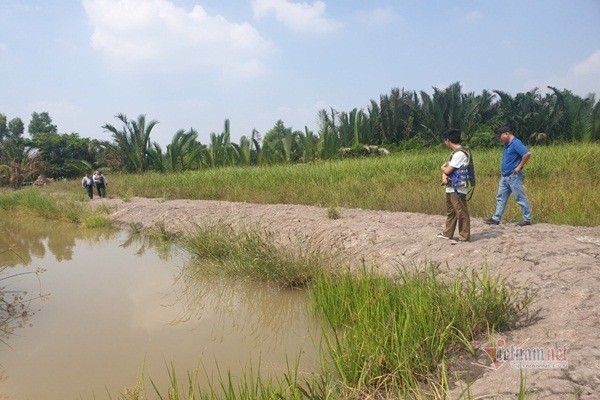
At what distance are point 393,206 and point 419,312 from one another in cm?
506

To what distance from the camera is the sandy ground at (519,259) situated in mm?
2096

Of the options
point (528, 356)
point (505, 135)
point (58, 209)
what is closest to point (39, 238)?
point (58, 209)

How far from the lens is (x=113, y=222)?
33.9 feet

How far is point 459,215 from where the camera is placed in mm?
4359

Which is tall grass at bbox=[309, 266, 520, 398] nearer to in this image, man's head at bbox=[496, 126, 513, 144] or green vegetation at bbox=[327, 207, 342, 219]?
man's head at bbox=[496, 126, 513, 144]

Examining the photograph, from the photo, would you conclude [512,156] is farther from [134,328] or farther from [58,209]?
[58,209]

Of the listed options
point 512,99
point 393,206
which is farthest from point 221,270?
point 512,99

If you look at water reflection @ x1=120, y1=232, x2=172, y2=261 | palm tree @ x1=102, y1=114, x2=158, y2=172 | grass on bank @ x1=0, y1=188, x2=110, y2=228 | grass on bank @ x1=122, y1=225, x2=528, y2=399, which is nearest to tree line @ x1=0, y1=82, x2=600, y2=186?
palm tree @ x1=102, y1=114, x2=158, y2=172

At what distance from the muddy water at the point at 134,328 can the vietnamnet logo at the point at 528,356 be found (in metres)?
1.22

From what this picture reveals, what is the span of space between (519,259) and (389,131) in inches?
719

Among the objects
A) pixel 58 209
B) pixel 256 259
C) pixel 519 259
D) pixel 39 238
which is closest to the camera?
pixel 519 259

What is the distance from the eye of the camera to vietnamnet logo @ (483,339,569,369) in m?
2.20

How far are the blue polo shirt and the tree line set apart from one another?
41.5 ft

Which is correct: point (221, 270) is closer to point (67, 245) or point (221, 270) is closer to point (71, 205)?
point (67, 245)
